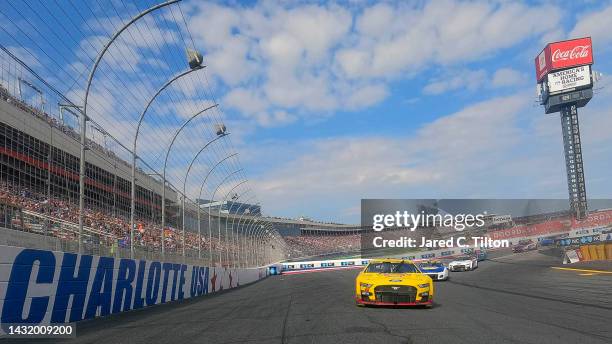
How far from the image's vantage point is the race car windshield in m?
12.5

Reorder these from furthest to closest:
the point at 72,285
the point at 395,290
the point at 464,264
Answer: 1. the point at 464,264
2. the point at 395,290
3. the point at 72,285

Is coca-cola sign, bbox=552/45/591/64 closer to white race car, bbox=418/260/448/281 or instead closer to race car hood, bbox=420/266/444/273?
white race car, bbox=418/260/448/281

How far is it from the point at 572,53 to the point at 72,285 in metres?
91.8

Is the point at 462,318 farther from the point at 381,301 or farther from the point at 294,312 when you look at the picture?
the point at 294,312

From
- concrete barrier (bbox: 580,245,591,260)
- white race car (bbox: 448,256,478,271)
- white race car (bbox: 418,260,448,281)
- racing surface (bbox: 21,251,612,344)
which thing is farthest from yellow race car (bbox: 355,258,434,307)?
concrete barrier (bbox: 580,245,591,260)

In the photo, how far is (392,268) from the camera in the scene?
1271 cm

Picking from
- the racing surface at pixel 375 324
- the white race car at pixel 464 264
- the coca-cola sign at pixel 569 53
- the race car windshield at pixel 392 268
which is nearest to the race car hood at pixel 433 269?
the white race car at pixel 464 264

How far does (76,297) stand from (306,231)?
7919 cm

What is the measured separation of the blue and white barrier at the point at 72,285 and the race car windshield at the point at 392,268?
233 inches

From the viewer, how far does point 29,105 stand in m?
10.8

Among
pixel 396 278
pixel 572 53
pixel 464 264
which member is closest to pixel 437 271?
pixel 464 264

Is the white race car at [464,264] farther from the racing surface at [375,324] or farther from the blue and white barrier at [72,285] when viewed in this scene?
the blue and white barrier at [72,285]

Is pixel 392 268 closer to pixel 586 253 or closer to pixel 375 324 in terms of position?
pixel 375 324

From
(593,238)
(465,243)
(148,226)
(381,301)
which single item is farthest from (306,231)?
(381,301)
